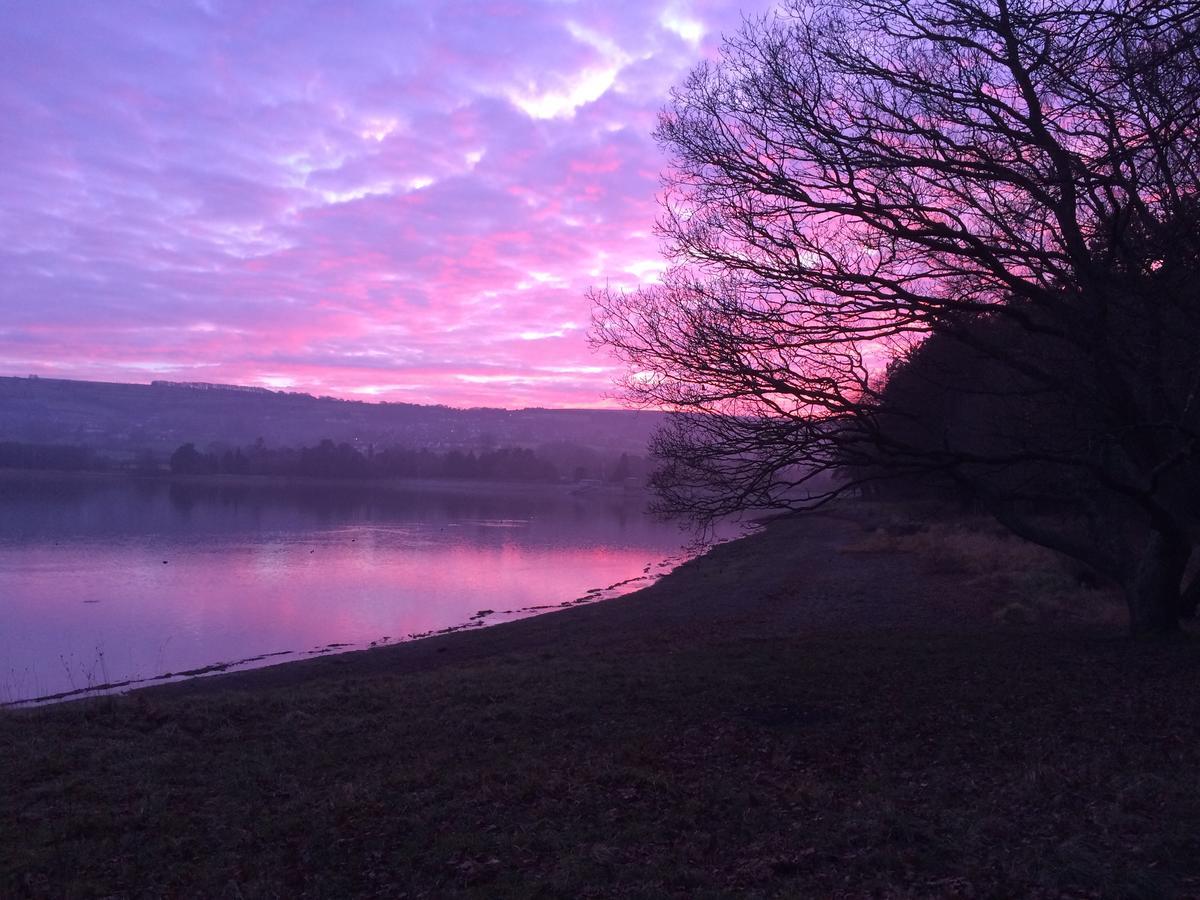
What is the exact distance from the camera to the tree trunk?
34.1 feet

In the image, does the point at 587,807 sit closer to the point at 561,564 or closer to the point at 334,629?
Result: the point at 334,629

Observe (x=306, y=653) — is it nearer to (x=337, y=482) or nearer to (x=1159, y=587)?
(x=1159, y=587)

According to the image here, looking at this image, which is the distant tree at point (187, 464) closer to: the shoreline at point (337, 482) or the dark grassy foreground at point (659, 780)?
the shoreline at point (337, 482)

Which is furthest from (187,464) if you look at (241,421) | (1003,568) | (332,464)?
(1003,568)

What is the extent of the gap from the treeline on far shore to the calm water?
37415 millimetres

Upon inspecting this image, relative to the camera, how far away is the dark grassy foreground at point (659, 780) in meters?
4.85

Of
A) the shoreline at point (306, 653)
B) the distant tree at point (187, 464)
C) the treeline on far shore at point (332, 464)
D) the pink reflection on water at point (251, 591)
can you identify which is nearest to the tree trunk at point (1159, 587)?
the shoreline at point (306, 653)

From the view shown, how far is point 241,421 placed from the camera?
527 feet

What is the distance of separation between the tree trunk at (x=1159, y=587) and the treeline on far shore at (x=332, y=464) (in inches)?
3502

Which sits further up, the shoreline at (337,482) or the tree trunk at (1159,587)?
the tree trunk at (1159,587)

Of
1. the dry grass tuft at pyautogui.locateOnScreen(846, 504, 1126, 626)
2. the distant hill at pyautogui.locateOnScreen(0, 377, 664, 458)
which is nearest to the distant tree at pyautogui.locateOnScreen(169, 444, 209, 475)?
the distant hill at pyautogui.locateOnScreen(0, 377, 664, 458)

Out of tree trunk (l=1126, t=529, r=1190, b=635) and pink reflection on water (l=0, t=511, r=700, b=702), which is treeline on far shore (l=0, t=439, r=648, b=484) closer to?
pink reflection on water (l=0, t=511, r=700, b=702)

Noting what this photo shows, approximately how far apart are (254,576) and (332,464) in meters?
78.1

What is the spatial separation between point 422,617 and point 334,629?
99.2 inches
